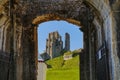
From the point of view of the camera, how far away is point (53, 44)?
79938mm

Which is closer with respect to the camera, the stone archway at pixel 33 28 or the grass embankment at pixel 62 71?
the stone archway at pixel 33 28

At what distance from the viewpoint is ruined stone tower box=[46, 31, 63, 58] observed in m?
79.3

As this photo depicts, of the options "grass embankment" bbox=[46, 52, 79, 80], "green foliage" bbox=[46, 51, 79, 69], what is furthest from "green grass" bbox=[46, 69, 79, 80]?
"green foliage" bbox=[46, 51, 79, 69]

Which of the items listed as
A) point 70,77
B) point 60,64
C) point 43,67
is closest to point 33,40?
point 43,67

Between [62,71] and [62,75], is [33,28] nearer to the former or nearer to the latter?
[62,75]

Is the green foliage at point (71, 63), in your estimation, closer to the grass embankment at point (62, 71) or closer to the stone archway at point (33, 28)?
the grass embankment at point (62, 71)

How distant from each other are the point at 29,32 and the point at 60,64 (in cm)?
6111

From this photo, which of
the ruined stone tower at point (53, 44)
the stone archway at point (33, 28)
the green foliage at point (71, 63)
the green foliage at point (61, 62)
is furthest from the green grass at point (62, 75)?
the stone archway at point (33, 28)

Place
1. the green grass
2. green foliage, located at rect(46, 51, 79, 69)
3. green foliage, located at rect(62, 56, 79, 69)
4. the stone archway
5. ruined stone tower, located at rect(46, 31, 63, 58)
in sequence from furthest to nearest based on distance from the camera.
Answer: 1. ruined stone tower, located at rect(46, 31, 63, 58)
2. green foliage, located at rect(46, 51, 79, 69)
3. green foliage, located at rect(62, 56, 79, 69)
4. the green grass
5. the stone archway

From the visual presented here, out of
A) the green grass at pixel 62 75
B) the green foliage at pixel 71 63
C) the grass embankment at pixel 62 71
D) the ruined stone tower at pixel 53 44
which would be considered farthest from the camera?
the ruined stone tower at pixel 53 44

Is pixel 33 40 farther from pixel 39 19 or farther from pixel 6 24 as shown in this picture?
pixel 6 24

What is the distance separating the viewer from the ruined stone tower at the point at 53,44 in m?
79.3

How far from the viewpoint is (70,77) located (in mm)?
54906

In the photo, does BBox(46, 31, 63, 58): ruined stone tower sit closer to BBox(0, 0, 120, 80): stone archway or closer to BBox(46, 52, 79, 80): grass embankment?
BBox(46, 52, 79, 80): grass embankment
